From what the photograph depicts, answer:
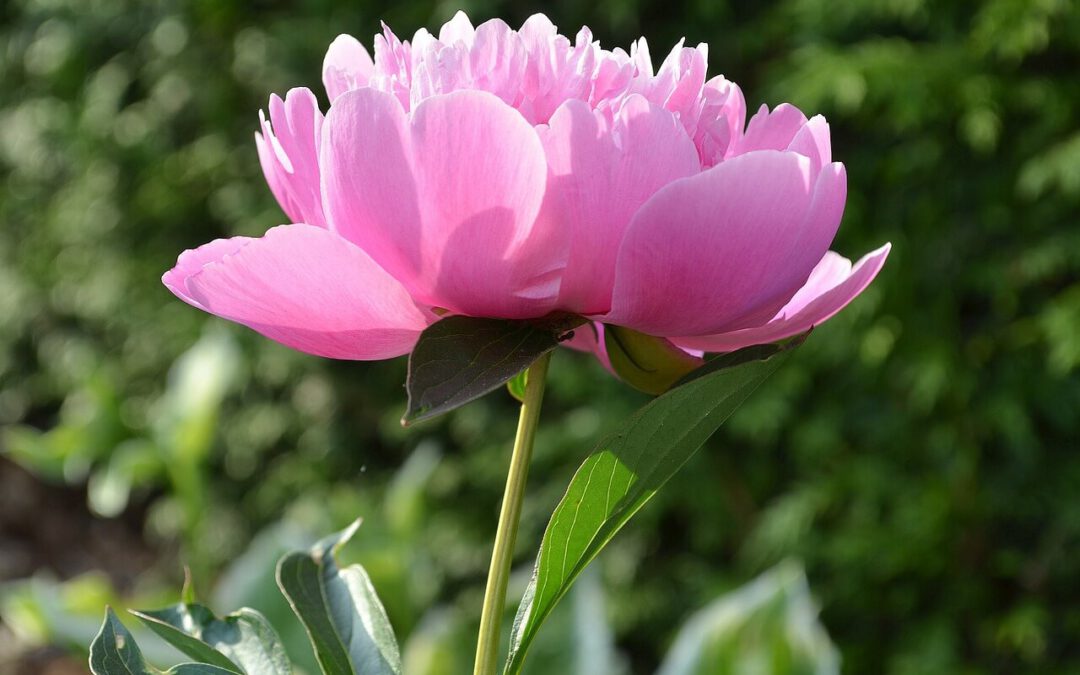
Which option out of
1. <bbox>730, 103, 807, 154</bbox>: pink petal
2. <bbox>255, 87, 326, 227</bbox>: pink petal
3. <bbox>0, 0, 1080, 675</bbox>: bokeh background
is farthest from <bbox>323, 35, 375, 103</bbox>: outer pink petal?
<bbox>0, 0, 1080, 675</bbox>: bokeh background

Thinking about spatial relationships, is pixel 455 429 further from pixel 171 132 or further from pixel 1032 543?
pixel 171 132

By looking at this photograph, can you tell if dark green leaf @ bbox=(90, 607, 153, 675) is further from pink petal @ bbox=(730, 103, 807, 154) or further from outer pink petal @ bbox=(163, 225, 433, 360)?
pink petal @ bbox=(730, 103, 807, 154)

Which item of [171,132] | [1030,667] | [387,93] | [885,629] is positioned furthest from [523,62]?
[171,132]

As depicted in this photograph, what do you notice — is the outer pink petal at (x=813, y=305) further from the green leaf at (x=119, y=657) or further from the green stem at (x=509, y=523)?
the green leaf at (x=119, y=657)

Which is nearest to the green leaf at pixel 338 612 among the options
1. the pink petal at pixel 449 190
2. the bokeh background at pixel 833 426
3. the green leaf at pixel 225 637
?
the green leaf at pixel 225 637

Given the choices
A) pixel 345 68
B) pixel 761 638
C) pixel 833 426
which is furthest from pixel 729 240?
pixel 833 426

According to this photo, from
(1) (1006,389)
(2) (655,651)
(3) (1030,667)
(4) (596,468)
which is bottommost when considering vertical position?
(2) (655,651)
